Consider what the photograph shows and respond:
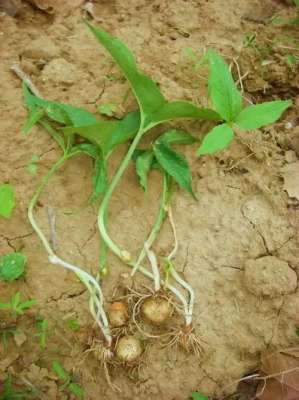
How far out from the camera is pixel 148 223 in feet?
6.74

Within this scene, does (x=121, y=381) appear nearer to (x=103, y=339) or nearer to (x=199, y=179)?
(x=103, y=339)

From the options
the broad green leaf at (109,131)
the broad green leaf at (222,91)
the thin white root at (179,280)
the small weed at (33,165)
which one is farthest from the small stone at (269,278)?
the small weed at (33,165)

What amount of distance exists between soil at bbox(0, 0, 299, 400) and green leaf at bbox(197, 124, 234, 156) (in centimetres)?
21

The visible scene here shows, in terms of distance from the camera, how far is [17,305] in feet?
6.13

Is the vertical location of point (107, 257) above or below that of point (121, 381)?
above

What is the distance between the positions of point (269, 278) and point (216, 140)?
0.54 meters

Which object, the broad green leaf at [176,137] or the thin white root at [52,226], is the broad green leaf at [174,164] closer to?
the broad green leaf at [176,137]

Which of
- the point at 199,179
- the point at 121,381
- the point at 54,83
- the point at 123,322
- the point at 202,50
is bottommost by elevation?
the point at 121,381

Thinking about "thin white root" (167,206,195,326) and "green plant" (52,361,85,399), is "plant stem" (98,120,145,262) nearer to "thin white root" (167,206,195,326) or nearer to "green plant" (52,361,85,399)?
"thin white root" (167,206,195,326)

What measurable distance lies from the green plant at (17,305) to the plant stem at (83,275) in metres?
0.16

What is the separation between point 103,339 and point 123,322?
0.30 feet

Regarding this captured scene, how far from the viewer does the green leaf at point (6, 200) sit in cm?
197

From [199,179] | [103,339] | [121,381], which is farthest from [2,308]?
[199,179]

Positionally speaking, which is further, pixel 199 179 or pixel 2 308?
pixel 199 179
